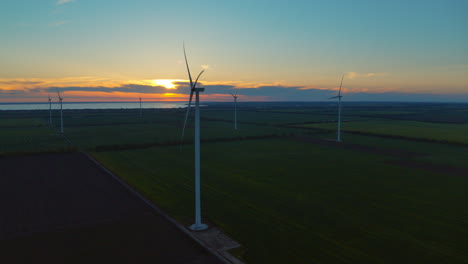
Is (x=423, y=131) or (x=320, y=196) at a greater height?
(x=423, y=131)

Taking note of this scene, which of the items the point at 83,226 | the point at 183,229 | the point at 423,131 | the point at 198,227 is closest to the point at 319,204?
the point at 198,227

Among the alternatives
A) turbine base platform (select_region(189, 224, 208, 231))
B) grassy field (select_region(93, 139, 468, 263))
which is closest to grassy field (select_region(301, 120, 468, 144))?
grassy field (select_region(93, 139, 468, 263))

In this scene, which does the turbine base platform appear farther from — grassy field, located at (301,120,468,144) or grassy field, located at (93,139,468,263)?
grassy field, located at (301,120,468,144)

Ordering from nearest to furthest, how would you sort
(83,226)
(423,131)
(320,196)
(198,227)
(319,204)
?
1. (198,227)
2. (83,226)
3. (319,204)
4. (320,196)
5. (423,131)

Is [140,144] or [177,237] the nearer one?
[177,237]

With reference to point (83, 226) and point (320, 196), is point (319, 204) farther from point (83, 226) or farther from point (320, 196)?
point (83, 226)

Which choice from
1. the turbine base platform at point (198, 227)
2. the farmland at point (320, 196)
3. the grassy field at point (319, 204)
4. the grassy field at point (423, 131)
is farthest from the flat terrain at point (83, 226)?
the grassy field at point (423, 131)

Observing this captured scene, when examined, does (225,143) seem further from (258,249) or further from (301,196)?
(258,249)

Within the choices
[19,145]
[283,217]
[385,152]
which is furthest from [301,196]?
[19,145]

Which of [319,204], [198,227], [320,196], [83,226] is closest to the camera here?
[198,227]
